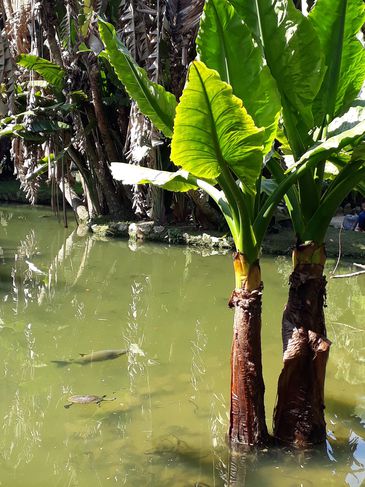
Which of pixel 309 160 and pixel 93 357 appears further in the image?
pixel 93 357

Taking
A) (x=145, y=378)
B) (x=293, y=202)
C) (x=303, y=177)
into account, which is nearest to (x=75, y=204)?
(x=145, y=378)

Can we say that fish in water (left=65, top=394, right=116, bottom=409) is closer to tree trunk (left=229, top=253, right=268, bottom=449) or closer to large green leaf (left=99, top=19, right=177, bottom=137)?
tree trunk (left=229, top=253, right=268, bottom=449)

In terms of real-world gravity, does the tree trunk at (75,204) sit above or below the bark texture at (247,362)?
above

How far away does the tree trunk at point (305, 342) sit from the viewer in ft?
10.5

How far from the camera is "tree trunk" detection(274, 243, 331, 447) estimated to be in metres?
3.21

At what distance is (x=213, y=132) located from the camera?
2.79 metres

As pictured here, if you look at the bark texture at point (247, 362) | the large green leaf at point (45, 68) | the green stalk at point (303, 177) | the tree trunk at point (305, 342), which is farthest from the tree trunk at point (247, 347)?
the large green leaf at point (45, 68)

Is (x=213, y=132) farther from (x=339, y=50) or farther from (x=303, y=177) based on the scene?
(x=339, y=50)

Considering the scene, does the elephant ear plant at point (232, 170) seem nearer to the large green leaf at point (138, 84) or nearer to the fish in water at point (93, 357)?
Result: the large green leaf at point (138, 84)

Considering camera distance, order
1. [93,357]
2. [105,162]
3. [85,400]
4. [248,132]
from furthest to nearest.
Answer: [105,162] → [93,357] → [85,400] → [248,132]

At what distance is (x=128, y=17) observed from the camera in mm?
9789

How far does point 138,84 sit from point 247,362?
162cm

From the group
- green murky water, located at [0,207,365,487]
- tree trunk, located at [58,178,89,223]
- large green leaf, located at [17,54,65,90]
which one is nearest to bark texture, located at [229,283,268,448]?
green murky water, located at [0,207,365,487]

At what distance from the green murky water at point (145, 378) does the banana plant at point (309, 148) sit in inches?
16.5
